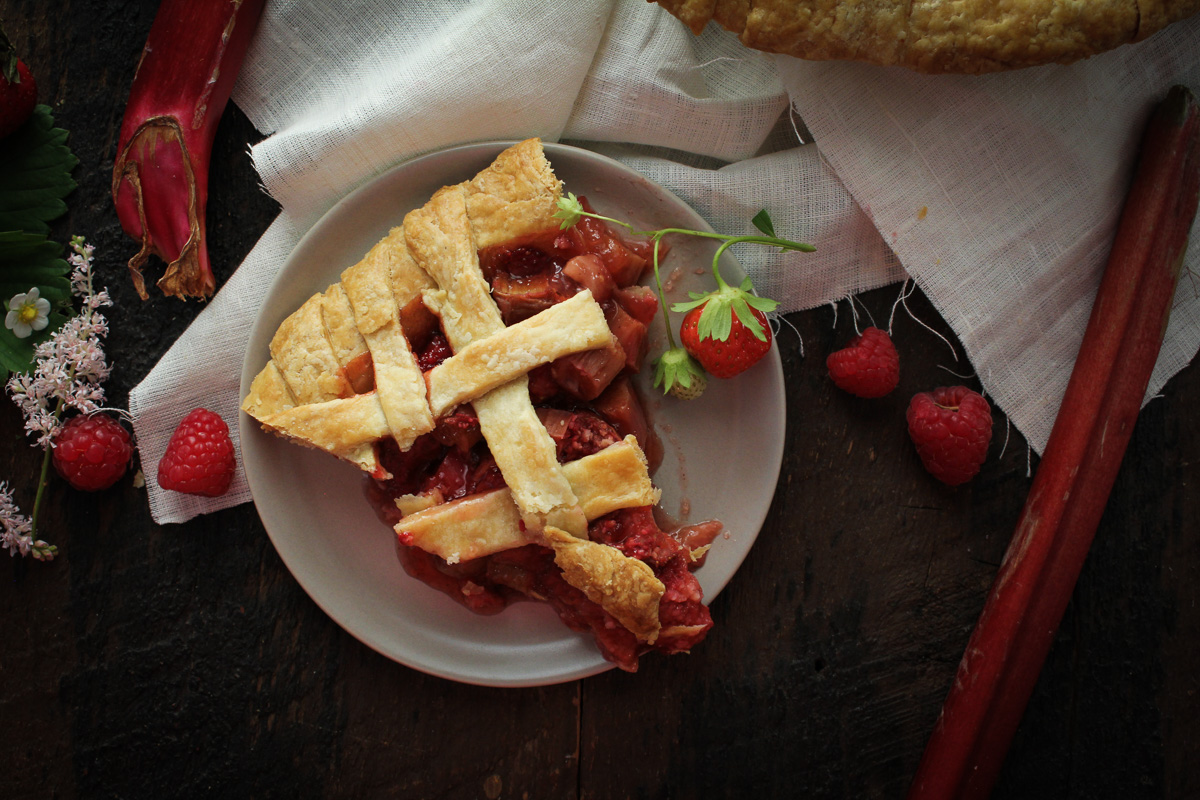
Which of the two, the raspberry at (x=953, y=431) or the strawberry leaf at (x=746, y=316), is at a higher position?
the strawberry leaf at (x=746, y=316)

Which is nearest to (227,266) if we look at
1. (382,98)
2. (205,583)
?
(382,98)

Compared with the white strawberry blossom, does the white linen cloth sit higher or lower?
higher

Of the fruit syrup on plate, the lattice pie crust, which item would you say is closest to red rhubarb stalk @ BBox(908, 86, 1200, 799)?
the fruit syrup on plate

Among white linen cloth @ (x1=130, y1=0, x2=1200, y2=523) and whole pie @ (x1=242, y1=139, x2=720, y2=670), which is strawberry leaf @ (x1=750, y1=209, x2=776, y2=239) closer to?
Answer: white linen cloth @ (x1=130, y1=0, x2=1200, y2=523)

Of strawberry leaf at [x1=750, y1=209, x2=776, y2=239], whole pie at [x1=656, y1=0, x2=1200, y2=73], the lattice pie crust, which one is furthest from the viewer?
strawberry leaf at [x1=750, y1=209, x2=776, y2=239]

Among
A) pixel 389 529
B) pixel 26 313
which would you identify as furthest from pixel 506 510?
pixel 26 313

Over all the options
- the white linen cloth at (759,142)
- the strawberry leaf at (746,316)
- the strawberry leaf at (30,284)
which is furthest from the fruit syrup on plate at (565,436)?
the strawberry leaf at (30,284)

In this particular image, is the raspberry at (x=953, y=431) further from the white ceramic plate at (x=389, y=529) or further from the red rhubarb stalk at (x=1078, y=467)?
the white ceramic plate at (x=389, y=529)
